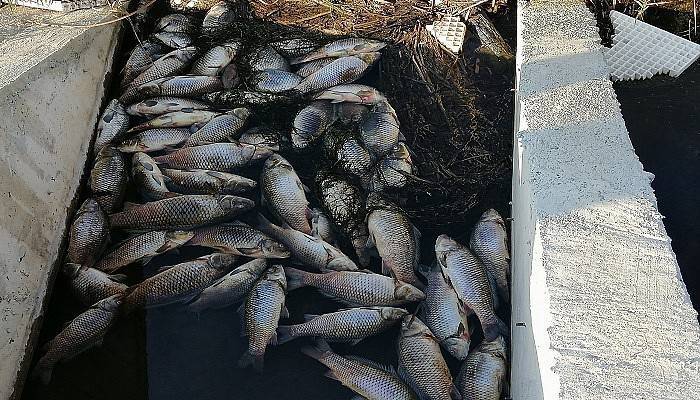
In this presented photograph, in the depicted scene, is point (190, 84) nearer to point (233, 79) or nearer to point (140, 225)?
point (233, 79)

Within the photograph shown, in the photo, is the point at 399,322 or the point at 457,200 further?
the point at 457,200

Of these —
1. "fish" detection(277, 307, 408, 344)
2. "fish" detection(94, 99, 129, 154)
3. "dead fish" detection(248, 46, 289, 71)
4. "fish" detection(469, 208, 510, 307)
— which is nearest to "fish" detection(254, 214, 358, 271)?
"fish" detection(277, 307, 408, 344)

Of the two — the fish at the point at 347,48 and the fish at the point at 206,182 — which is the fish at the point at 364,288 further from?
the fish at the point at 347,48

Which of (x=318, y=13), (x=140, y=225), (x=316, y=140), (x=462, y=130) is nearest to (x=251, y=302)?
(x=140, y=225)

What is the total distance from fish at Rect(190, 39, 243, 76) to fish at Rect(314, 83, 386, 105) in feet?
2.98

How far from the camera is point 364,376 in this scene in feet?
10.3

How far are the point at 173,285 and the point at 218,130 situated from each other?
1.26m

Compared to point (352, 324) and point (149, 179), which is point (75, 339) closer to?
point (149, 179)

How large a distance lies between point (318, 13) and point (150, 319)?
3115 millimetres

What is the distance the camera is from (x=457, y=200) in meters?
4.01

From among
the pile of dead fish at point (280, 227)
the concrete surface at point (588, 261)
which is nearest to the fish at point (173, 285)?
the pile of dead fish at point (280, 227)

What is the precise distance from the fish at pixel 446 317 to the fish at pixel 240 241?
887 mm

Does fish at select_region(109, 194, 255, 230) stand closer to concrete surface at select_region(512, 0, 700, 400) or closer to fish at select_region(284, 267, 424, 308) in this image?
fish at select_region(284, 267, 424, 308)

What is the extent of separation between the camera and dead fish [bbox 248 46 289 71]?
5.00 m
